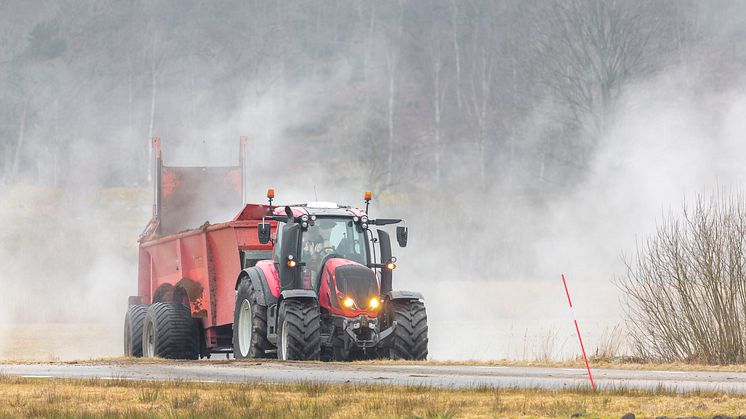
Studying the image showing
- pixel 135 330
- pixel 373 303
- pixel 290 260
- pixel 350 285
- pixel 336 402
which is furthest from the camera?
pixel 135 330

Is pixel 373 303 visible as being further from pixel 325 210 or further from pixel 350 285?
pixel 325 210

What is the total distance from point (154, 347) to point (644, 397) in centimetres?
1409

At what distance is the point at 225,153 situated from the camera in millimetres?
65750

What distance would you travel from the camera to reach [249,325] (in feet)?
83.0

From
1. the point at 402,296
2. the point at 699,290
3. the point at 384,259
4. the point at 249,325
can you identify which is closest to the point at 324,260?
the point at 384,259

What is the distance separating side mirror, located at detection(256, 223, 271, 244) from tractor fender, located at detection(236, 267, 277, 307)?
83 cm

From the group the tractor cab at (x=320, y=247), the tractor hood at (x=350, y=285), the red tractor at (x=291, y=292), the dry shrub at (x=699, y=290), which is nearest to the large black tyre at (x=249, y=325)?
the red tractor at (x=291, y=292)

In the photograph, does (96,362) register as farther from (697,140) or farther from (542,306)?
(697,140)

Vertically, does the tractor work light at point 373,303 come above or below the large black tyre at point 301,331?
above

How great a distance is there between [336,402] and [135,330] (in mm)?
14859

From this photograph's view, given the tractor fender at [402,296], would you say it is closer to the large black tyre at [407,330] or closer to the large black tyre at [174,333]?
the large black tyre at [407,330]

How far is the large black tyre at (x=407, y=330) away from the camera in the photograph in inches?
A: 950

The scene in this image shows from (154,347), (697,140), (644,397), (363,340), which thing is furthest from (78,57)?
(644,397)

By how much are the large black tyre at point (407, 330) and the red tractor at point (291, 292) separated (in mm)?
16
